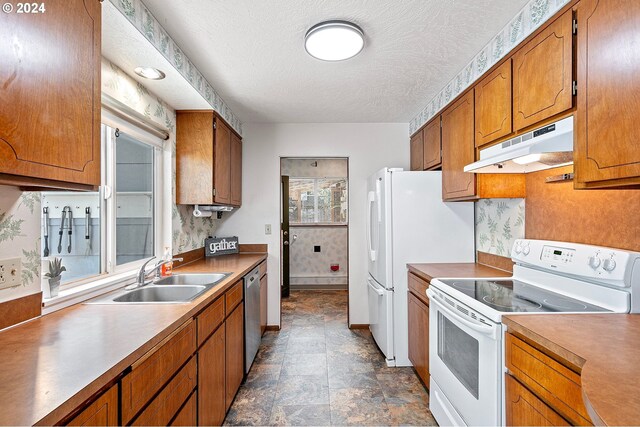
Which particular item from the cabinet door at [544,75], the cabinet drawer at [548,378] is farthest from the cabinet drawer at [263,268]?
the cabinet door at [544,75]

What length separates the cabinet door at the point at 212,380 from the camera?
1.56m

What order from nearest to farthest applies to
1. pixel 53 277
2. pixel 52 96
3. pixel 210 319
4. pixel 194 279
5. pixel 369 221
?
pixel 52 96 < pixel 53 277 < pixel 210 319 < pixel 194 279 < pixel 369 221

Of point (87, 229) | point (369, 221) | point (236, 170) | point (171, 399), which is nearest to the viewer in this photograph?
point (171, 399)

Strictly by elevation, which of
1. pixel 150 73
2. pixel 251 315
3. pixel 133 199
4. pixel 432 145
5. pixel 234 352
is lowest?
pixel 234 352

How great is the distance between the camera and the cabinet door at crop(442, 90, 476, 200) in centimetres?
218

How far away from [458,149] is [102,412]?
2442 mm

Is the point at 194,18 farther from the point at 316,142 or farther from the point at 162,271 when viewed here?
the point at 316,142

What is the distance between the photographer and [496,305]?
146 cm

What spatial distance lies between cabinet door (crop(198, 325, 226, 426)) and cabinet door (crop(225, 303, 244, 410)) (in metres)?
0.09

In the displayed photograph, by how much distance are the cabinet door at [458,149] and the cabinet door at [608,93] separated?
0.89m

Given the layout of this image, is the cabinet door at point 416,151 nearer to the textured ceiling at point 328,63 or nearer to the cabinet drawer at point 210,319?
the textured ceiling at point 328,63

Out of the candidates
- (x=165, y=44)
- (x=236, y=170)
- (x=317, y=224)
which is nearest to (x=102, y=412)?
(x=165, y=44)

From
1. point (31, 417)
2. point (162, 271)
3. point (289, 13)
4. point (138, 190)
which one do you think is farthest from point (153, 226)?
point (31, 417)

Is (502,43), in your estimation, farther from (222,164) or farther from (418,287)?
(222,164)
